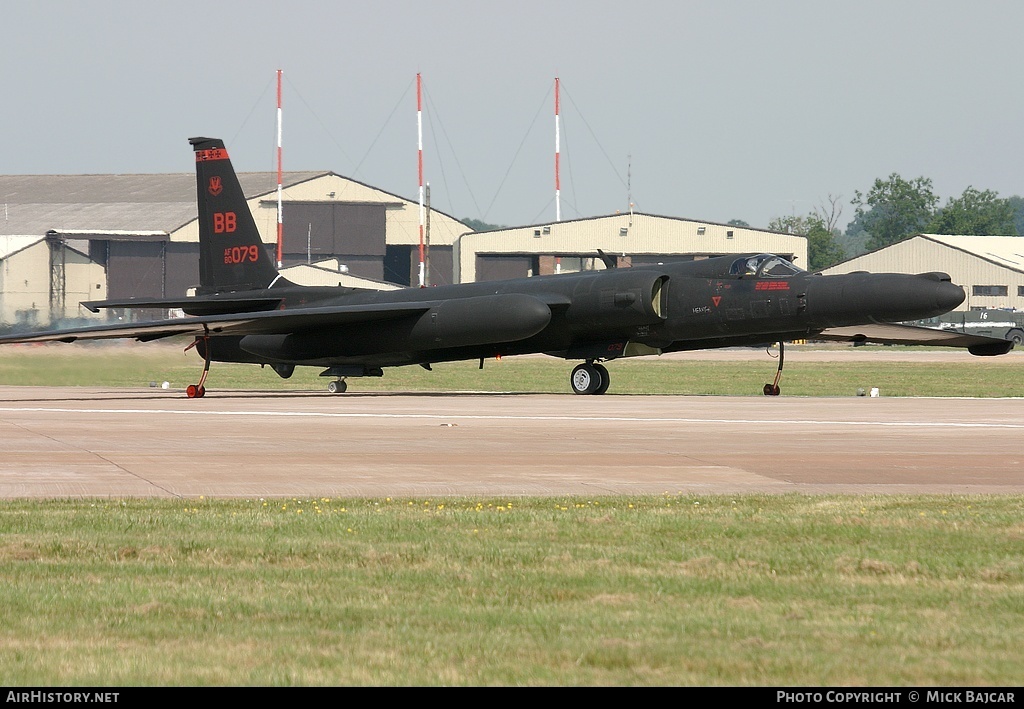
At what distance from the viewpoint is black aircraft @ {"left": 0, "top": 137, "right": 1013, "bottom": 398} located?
2364cm

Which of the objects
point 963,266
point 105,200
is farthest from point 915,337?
point 105,200

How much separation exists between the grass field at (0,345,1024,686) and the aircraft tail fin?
19.0 meters

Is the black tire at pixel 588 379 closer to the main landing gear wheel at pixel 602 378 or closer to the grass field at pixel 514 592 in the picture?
the main landing gear wheel at pixel 602 378

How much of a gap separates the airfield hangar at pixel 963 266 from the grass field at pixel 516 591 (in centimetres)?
8617

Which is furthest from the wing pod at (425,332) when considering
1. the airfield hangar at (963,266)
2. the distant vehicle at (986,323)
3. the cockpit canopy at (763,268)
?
the airfield hangar at (963,266)

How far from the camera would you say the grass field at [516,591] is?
5.28m

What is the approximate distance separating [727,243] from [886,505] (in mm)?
77759

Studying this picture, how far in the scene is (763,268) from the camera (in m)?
24.4

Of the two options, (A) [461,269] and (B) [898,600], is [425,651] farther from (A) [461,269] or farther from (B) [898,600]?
(A) [461,269]

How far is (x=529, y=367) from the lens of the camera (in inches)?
1757

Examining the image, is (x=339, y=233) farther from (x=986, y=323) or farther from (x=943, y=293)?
(x=943, y=293)

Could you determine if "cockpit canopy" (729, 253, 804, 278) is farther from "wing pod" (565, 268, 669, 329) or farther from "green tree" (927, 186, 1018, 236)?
"green tree" (927, 186, 1018, 236)

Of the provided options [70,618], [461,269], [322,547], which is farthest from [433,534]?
[461,269]

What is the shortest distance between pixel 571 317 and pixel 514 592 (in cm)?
1886
